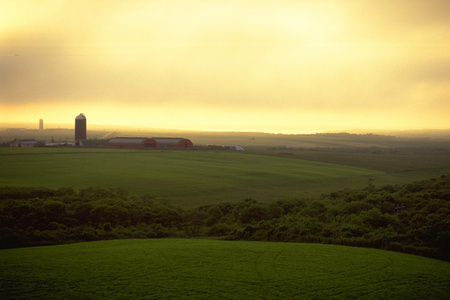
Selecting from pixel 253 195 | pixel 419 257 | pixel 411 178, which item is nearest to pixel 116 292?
pixel 419 257

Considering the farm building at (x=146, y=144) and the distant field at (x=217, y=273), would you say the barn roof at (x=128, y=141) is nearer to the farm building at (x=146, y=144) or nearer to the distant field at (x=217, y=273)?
the farm building at (x=146, y=144)

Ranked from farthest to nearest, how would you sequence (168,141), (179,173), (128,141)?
(168,141), (128,141), (179,173)

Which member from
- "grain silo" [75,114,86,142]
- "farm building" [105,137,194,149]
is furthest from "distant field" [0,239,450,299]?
"grain silo" [75,114,86,142]

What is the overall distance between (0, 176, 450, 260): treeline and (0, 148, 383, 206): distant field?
23.6 feet

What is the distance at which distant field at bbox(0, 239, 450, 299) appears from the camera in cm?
1429

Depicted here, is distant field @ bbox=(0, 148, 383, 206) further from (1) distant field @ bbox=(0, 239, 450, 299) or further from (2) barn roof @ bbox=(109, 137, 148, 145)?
(1) distant field @ bbox=(0, 239, 450, 299)

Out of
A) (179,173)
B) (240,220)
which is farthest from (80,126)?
(240,220)

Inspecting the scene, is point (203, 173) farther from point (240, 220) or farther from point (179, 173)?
point (240, 220)

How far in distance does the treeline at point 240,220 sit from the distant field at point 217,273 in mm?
2690

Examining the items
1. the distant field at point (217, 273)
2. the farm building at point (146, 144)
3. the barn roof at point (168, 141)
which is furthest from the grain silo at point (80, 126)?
the distant field at point (217, 273)

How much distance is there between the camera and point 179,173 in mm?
56688

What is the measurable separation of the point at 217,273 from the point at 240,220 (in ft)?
52.8

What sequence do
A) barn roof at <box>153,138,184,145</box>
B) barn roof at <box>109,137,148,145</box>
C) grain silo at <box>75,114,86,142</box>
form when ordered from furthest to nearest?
1. grain silo at <box>75,114,86,142</box>
2. barn roof at <box>153,138,184,145</box>
3. barn roof at <box>109,137,148,145</box>

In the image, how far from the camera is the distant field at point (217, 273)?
1429 centimetres
